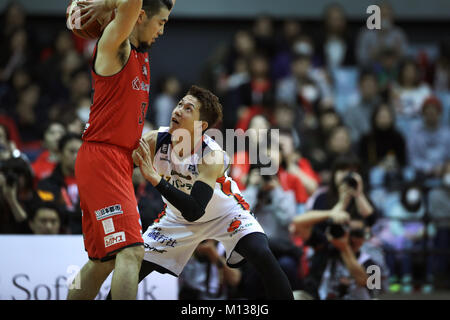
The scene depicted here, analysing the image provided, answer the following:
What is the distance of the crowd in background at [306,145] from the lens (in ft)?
20.0

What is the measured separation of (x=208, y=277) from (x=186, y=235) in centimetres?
149

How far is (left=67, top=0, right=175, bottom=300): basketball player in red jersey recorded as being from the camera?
12.7 feet

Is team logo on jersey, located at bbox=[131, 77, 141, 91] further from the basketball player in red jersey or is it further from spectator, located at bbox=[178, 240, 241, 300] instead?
spectator, located at bbox=[178, 240, 241, 300]

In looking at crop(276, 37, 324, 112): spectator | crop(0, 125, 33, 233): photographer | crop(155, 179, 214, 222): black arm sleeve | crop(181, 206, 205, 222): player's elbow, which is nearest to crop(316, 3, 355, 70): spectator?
crop(276, 37, 324, 112): spectator

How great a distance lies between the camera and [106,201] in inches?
153

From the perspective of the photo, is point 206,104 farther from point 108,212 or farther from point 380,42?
point 380,42

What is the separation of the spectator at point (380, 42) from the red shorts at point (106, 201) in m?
7.73

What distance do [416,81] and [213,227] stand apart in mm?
6609

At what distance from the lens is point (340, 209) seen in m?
5.96

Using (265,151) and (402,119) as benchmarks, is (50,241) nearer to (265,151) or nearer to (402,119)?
(265,151)

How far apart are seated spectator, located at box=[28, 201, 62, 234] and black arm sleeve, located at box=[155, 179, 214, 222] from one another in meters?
2.22

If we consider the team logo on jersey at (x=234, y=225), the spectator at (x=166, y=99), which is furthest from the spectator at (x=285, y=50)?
the team logo on jersey at (x=234, y=225)

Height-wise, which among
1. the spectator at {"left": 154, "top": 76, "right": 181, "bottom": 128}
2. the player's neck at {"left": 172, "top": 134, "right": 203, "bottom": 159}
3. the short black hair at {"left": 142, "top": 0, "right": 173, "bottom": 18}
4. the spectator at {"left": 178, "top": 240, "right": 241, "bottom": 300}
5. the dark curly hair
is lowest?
the spectator at {"left": 178, "top": 240, "right": 241, "bottom": 300}

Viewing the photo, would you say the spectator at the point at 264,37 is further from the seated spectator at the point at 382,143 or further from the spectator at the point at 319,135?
the seated spectator at the point at 382,143
